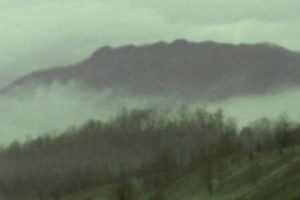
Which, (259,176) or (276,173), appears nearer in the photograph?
(276,173)

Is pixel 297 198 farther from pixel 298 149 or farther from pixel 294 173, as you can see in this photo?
pixel 298 149

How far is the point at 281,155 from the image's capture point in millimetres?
199250

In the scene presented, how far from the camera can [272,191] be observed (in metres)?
145

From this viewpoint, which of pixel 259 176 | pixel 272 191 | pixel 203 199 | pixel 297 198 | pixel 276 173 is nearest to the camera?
pixel 297 198

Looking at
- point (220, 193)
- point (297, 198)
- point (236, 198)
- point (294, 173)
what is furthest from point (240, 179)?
point (297, 198)

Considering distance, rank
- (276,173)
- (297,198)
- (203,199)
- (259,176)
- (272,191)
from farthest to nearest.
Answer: (203,199), (259,176), (276,173), (272,191), (297,198)

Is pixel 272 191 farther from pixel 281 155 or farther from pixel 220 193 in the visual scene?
pixel 281 155

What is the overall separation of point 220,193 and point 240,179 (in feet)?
41.4

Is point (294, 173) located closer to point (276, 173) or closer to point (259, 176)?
point (276, 173)

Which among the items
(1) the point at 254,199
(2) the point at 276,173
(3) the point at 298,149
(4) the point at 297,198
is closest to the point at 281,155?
(3) the point at 298,149

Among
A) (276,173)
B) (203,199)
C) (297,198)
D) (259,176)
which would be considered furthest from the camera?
(203,199)

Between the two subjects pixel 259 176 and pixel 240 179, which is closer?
pixel 259 176

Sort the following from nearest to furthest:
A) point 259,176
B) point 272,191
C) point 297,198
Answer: point 297,198 → point 272,191 → point 259,176

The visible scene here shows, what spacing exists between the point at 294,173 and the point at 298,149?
5081 cm
